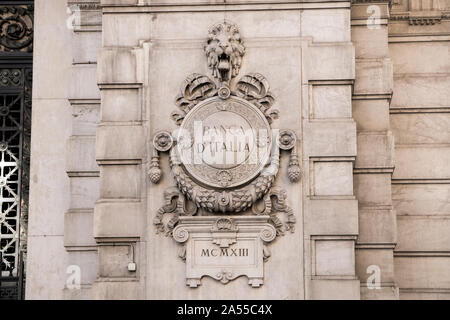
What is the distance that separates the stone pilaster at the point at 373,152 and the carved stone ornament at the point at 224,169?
1.52 m

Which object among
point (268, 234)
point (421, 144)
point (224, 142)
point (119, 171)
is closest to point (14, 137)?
point (119, 171)

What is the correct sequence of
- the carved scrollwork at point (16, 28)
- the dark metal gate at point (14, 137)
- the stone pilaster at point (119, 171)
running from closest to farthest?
the stone pilaster at point (119, 171)
the dark metal gate at point (14, 137)
the carved scrollwork at point (16, 28)

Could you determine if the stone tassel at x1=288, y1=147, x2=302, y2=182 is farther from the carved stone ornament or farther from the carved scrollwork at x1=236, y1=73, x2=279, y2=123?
the carved scrollwork at x1=236, y1=73, x2=279, y2=123

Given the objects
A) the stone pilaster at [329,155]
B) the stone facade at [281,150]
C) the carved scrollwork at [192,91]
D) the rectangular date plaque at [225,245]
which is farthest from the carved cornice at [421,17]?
the rectangular date plaque at [225,245]

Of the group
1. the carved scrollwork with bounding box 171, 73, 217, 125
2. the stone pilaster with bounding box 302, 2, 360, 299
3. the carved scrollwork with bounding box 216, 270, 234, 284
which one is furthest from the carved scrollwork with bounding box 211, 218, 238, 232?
the carved scrollwork with bounding box 171, 73, 217, 125

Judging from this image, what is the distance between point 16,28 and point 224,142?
5449mm

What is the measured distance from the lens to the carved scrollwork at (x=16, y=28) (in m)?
21.9

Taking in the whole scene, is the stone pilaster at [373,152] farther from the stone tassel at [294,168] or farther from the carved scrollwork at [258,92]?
the carved scrollwork at [258,92]

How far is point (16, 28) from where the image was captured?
865 inches

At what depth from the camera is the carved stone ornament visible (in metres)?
18.9

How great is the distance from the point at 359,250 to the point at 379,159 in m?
1.66

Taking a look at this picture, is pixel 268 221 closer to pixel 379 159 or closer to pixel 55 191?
pixel 379 159
